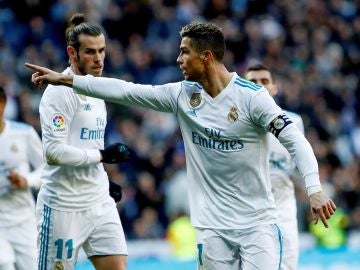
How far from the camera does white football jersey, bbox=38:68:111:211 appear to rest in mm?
7824

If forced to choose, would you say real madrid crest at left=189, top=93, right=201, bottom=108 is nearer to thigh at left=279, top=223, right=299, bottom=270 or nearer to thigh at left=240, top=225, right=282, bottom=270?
thigh at left=240, top=225, right=282, bottom=270

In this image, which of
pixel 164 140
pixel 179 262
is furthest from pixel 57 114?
pixel 164 140

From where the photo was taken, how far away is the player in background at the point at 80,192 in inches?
313

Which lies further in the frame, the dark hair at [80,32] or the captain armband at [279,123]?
the dark hair at [80,32]

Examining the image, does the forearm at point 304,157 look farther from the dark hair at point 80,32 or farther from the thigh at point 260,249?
the dark hair at point 80,32

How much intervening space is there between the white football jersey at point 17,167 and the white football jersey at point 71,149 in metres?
0.98

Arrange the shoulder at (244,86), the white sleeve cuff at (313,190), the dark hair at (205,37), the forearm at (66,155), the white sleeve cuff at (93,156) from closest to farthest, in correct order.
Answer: the white sleeve cuff at (313,190) < the shoulder at (244,86) < the dark hair at (205,37) < the forearm at (66,155) < the white sleeve cuff at (93,156)

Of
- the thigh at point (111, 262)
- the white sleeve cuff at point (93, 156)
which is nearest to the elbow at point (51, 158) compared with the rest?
the white sleeve cuff at point (93, 156)

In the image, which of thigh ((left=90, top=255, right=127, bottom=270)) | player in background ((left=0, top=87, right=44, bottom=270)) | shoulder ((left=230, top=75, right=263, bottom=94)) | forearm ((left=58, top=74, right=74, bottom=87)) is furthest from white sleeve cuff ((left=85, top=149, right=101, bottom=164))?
shoulder ((left=230, top=75, right=263, bottom=94))

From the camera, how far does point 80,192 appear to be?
8.03m

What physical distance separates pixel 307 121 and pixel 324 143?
0.52 m

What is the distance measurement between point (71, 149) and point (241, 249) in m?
1.51

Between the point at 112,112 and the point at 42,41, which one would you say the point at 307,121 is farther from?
the point at 42,41

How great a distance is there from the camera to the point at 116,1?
19.6 metres
